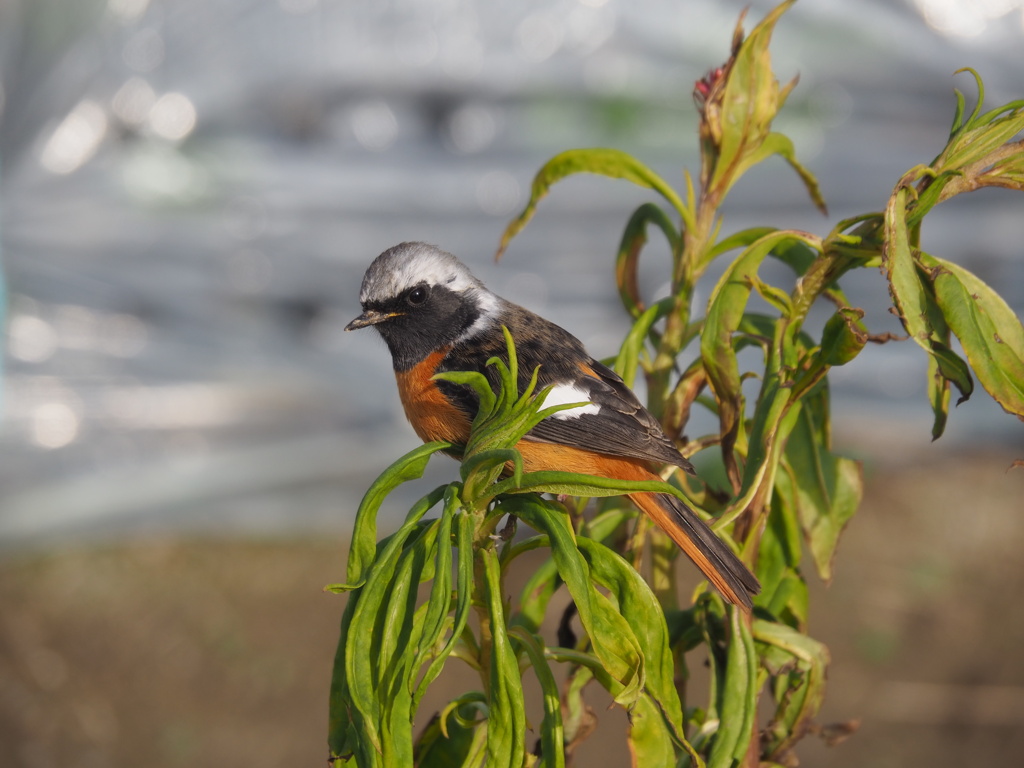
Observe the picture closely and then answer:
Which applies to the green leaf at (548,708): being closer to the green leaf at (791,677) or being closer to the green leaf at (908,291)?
the green leaf at (791,677)

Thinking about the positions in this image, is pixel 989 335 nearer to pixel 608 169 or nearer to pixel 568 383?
pixel 608 169

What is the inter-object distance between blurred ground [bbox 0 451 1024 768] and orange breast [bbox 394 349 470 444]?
2653 mm

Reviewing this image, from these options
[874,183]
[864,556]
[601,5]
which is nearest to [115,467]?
[601,5]

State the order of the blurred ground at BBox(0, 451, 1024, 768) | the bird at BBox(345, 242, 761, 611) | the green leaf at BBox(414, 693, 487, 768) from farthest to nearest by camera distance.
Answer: the blurred ground at BBox(0, 451, 1024, 768) → the bird at BBox(345, 242, 761, 611) → the green leaf at BBox(414, 693, 487, 768)

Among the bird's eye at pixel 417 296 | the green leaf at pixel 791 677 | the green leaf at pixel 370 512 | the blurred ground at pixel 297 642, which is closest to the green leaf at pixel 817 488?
the green leaf at pixel 791 677

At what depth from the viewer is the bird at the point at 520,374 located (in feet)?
6.00

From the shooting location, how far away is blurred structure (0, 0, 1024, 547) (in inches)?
211

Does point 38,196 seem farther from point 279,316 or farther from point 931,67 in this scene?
point 931,67

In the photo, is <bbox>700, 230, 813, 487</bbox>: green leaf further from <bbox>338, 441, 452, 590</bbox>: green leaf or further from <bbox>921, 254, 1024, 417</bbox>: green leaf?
<bbox>338, 441, 452, 590</bbox>: green leaf

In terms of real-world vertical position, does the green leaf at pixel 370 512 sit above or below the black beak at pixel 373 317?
below

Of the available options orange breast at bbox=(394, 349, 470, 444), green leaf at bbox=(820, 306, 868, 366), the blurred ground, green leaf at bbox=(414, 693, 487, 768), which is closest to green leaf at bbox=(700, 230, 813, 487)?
green leaf at bbox=(820, 306, 868, 366)

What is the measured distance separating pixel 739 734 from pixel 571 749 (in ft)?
0.89

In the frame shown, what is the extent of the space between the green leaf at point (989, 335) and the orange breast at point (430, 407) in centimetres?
112

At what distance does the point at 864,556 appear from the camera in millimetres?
5707
